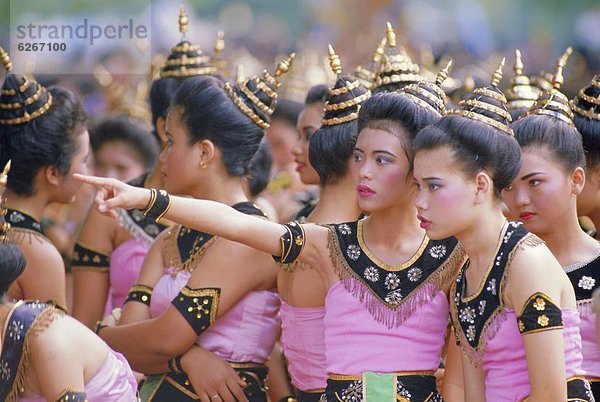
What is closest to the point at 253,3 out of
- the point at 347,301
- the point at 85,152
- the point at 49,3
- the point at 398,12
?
the point at 398,12

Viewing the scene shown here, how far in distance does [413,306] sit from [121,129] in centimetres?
362

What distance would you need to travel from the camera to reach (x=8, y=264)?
10.6ft

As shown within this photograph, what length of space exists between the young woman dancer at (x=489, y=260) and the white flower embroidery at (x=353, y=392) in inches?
13.0

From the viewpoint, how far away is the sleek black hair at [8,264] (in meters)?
3.22

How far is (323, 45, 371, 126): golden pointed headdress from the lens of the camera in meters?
4.05

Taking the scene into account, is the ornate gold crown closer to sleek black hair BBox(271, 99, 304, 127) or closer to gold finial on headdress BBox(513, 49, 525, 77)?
gold finial on headdress BBox(513, 49, 525, 77)

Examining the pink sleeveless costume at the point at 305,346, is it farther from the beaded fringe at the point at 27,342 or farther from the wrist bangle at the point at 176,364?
the beaded fringe at the point at 27,342

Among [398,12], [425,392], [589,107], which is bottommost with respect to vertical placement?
[425,392]

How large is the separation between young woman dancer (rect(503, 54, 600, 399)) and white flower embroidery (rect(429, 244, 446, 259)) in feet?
1.27

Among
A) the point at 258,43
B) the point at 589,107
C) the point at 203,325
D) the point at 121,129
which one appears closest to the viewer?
the point at 203,325

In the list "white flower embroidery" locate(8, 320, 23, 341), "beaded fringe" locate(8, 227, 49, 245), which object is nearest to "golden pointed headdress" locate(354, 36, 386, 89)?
"beaded fringe" locate(8, 227, 49, 245)

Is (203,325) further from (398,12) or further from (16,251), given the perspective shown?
(398,12)

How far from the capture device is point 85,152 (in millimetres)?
4664

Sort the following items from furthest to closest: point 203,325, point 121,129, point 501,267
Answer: point 121,129 → point 203,325 → point 501,267
